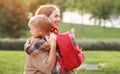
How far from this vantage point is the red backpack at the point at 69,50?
3.80 m

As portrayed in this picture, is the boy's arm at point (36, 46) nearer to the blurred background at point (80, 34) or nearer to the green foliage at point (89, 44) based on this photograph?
the blurred background at point (80, 34)

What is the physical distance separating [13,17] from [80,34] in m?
11.5

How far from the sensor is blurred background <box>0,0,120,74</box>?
32.1 ft

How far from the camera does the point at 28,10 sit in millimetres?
28562

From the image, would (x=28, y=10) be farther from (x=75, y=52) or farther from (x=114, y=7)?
(x=75, y=52)

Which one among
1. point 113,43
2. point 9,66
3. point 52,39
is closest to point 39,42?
point 52,39

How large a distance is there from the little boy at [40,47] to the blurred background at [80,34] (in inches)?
135

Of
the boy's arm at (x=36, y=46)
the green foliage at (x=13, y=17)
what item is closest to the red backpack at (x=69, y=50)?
the boy's arm at (x=36, y=46)

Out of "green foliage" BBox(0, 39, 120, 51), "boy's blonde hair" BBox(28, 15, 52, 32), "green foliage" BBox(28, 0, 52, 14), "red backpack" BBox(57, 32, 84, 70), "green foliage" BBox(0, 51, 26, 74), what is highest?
"boy's blonde hair" BBox(28, 15, 52, 32)

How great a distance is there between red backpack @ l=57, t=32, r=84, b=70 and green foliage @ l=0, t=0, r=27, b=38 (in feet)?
73.8

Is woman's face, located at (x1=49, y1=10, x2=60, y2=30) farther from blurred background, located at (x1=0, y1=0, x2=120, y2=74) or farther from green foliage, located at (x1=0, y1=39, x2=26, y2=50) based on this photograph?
green foliage, located at (x1=0, y1=39, x2=26, y2=50)

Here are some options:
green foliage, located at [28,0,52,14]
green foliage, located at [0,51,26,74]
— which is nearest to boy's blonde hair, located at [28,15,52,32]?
green foliage, located at [0,51,26,74]

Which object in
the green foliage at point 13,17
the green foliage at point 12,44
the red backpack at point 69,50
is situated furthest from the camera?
the green foliage at point 13,17

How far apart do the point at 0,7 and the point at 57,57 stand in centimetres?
2293
